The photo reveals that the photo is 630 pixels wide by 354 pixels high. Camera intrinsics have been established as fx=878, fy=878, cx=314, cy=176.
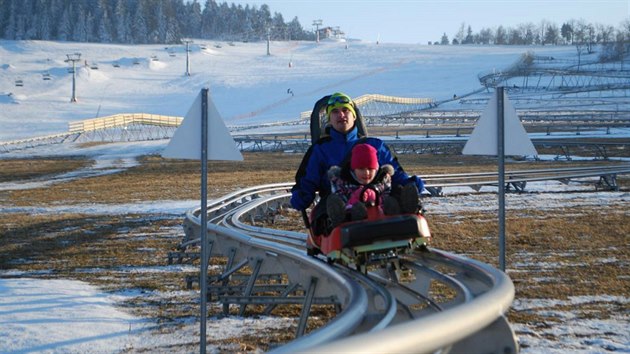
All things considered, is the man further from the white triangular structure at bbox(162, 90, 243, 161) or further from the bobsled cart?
the white triangular structure at bbox(162, 90, 243, 161)

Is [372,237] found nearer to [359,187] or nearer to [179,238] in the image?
[359,187]

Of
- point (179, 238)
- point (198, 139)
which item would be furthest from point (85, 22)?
point (198, 139)

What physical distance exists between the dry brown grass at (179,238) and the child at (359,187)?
1.87 m

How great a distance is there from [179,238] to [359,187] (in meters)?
9.93

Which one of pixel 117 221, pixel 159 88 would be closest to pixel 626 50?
pixel 159 88

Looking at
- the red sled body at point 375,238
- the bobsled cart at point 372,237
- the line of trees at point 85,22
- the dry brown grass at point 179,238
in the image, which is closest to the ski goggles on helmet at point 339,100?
the bobsled cart at point 372,237

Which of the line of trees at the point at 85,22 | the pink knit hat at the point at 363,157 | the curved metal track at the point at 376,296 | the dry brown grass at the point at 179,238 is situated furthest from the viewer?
the line of trees at the point at 85,22

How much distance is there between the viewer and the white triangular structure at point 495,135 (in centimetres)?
906

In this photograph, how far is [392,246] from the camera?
8039mm

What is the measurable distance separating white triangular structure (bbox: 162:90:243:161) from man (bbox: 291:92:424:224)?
0.74m

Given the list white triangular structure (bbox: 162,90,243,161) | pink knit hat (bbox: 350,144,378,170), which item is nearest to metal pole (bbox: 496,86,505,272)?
pink knit hat (bbox: 350,144,378,170)

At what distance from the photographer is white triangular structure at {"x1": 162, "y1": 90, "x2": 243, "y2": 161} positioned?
349 inches

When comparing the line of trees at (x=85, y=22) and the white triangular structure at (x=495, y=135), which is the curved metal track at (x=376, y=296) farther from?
the line of trees at (x=85, y=22)

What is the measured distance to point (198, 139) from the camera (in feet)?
29.3
